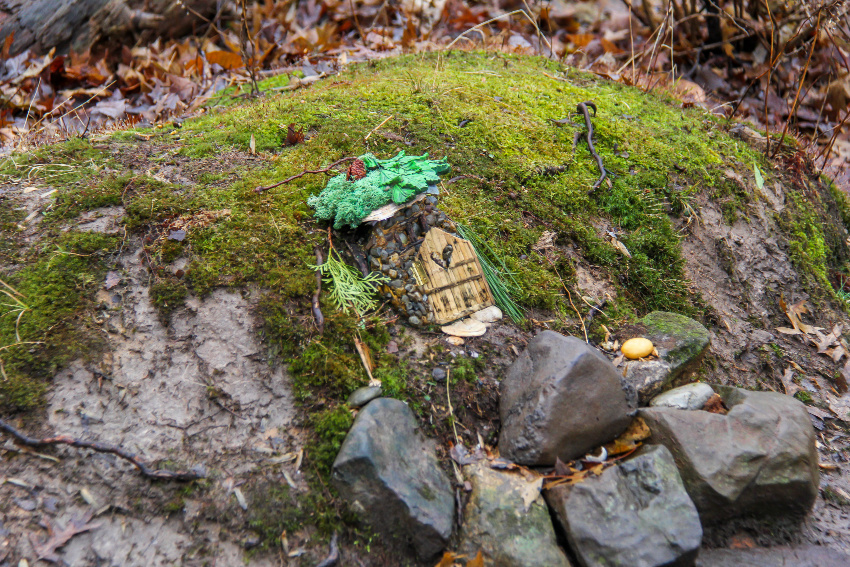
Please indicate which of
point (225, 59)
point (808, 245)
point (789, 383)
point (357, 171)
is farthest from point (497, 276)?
point (225, 59)

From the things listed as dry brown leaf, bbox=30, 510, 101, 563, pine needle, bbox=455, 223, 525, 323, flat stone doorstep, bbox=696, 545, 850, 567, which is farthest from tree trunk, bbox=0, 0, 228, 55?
flat stone doorstep, bbox=696, 545, 850, 567

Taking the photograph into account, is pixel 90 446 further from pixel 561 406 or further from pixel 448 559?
pixel 561 406

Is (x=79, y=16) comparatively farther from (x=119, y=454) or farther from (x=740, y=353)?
(x=740, y=353)

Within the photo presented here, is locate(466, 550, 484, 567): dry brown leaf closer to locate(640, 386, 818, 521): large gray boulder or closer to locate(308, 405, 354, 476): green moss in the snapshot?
locate(308, 405, 354, 476): green moss

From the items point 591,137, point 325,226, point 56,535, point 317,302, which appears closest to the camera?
point 56,535

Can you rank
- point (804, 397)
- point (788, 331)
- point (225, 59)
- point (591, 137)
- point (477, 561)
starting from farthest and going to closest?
point (225, 59) < point (591, 137) < point (788, 331) < point (804, 397) < point (477, 561)

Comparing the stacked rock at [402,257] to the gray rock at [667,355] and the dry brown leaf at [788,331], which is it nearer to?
the gray rock at [667,355]
